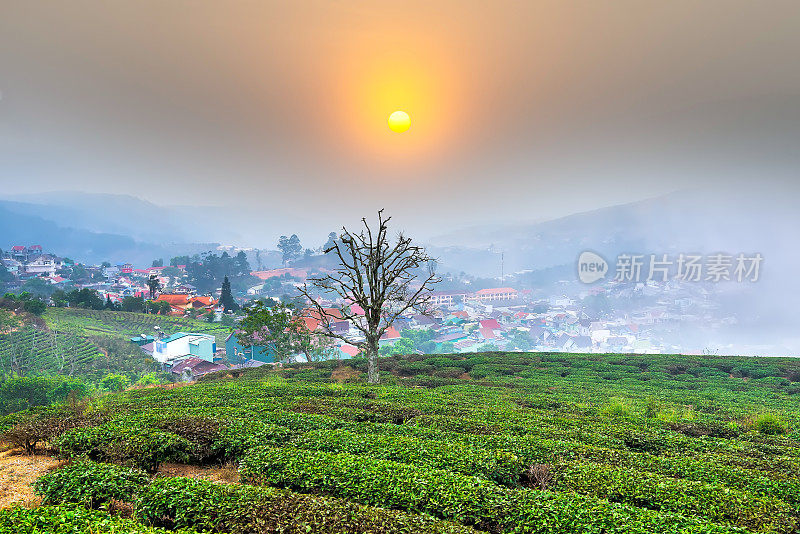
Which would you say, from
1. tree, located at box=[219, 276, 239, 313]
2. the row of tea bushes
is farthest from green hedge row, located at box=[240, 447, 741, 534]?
tree, located at box=[219, 276, 239, 313]

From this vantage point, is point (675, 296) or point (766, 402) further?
point (675, 296)

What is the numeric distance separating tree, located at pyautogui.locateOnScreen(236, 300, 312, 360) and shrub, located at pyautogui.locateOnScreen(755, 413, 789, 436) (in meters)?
26.7

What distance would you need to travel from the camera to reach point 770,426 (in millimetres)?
11758

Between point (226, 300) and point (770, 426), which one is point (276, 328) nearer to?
point (770, 426)

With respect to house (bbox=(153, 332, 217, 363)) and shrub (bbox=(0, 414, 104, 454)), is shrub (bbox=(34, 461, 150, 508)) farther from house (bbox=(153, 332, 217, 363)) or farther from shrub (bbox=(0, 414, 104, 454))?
house (bbox=(153, 332, 217, 363))

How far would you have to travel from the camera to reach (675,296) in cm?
19388

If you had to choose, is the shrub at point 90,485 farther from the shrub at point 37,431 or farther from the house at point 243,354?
the house at point 243,354

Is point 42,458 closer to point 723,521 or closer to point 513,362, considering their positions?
point 723,521

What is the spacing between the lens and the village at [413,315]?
6462 centimetres

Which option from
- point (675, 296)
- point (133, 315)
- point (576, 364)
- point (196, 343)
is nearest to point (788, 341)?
point (675, 296)

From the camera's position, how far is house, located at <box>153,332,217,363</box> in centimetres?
6078

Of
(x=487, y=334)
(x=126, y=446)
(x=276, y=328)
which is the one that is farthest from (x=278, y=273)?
(x=126, y=446)

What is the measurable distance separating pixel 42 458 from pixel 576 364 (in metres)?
28.9

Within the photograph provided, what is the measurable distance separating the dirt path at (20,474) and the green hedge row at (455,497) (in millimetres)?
3359
